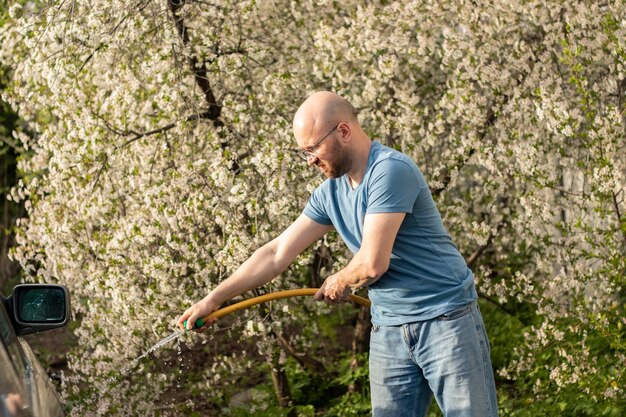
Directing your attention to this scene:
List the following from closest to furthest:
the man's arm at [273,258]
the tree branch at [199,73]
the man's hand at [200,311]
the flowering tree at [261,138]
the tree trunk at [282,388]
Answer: the man's hand at [200,311] → the man's arm at [273,258] → the flowering tree at [261,138] → the tree branch at [199,73] → the tree trunk at [282,388]

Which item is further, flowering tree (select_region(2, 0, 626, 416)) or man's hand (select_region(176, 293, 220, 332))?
flowering tree (select_region(2, 0, 626, 416))

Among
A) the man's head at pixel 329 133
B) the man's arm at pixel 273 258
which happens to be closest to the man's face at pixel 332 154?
the man's head at pixel 329 133

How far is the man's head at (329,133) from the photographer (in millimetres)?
3586

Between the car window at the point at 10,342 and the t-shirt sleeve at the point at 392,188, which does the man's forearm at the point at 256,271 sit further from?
the car window at the point at 10,342

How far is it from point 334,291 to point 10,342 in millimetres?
1152

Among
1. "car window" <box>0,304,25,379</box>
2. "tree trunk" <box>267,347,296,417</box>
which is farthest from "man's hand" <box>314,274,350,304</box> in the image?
"tree trunk" <box>267,347,296,417</box>

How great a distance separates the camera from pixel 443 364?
11.9 feet

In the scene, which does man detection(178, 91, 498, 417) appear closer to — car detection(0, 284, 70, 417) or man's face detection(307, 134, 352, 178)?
man's face detection(307, 134, 352, 178)

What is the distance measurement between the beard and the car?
3.42 ft

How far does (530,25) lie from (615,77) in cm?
64

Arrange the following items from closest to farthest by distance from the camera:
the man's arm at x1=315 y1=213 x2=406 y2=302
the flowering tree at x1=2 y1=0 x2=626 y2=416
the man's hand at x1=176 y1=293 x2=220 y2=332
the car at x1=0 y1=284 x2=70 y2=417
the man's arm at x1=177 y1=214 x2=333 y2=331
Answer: the car at x1=0 y1=284 x2=70 y2=417
the man's arm at x1=315 y1=213 x2=406 y2=302
the man's hand at x1=176 y1=293 x2=220 y2=332
the man's arm at x1=177 y1=214 x2=333 y2=331
the flowering tree at x1=2 y1=0 x2=626 y2=416

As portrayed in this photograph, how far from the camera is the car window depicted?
2.98 meters

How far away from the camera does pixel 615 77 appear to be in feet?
20.8

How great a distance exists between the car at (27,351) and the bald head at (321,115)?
104 cm
